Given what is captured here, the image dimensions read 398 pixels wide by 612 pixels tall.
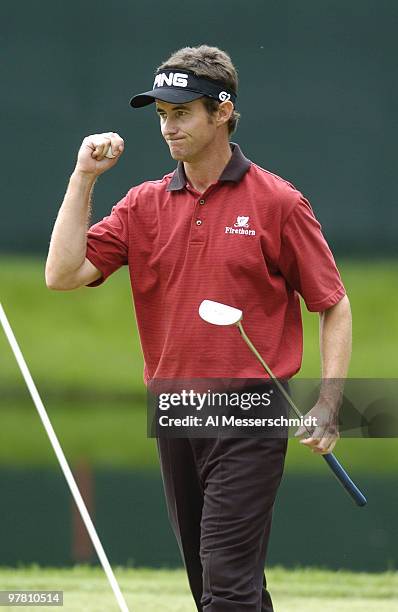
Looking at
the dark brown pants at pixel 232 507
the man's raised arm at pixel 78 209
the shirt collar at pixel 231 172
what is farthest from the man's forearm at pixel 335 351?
the man's raised arm at pixel 78 209

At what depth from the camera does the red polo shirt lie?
282 cm

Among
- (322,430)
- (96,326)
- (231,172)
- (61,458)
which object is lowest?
(96,326)

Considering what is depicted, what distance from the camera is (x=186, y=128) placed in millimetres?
2881

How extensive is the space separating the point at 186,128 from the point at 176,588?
2058 mm

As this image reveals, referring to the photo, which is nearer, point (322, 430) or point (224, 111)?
point (322, 430)

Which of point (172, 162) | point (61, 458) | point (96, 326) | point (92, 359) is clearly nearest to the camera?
point (61, 458)

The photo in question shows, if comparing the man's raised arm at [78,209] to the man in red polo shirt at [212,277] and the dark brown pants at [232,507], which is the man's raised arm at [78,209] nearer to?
the man in red polo shirt at [212,277]

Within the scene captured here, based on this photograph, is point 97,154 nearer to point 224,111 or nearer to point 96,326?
point 224,111

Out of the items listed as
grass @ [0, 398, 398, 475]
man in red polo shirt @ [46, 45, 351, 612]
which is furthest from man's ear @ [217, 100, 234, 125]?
grass @ [0, 398, 398, 475]

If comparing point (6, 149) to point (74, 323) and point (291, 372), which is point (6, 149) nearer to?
point (74, 323)

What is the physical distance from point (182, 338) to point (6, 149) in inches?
125

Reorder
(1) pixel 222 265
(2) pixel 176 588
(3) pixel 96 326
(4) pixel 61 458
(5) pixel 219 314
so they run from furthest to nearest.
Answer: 1. (3) pixel 96 326
2. (2) pixel 176 588
3. (4) pixel 61 458
4. (1) pixel 222 265
5. (5) pixel 219 314

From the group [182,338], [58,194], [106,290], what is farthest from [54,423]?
[182,338]

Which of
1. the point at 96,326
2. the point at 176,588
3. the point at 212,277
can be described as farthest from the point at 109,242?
the point at 96,326
